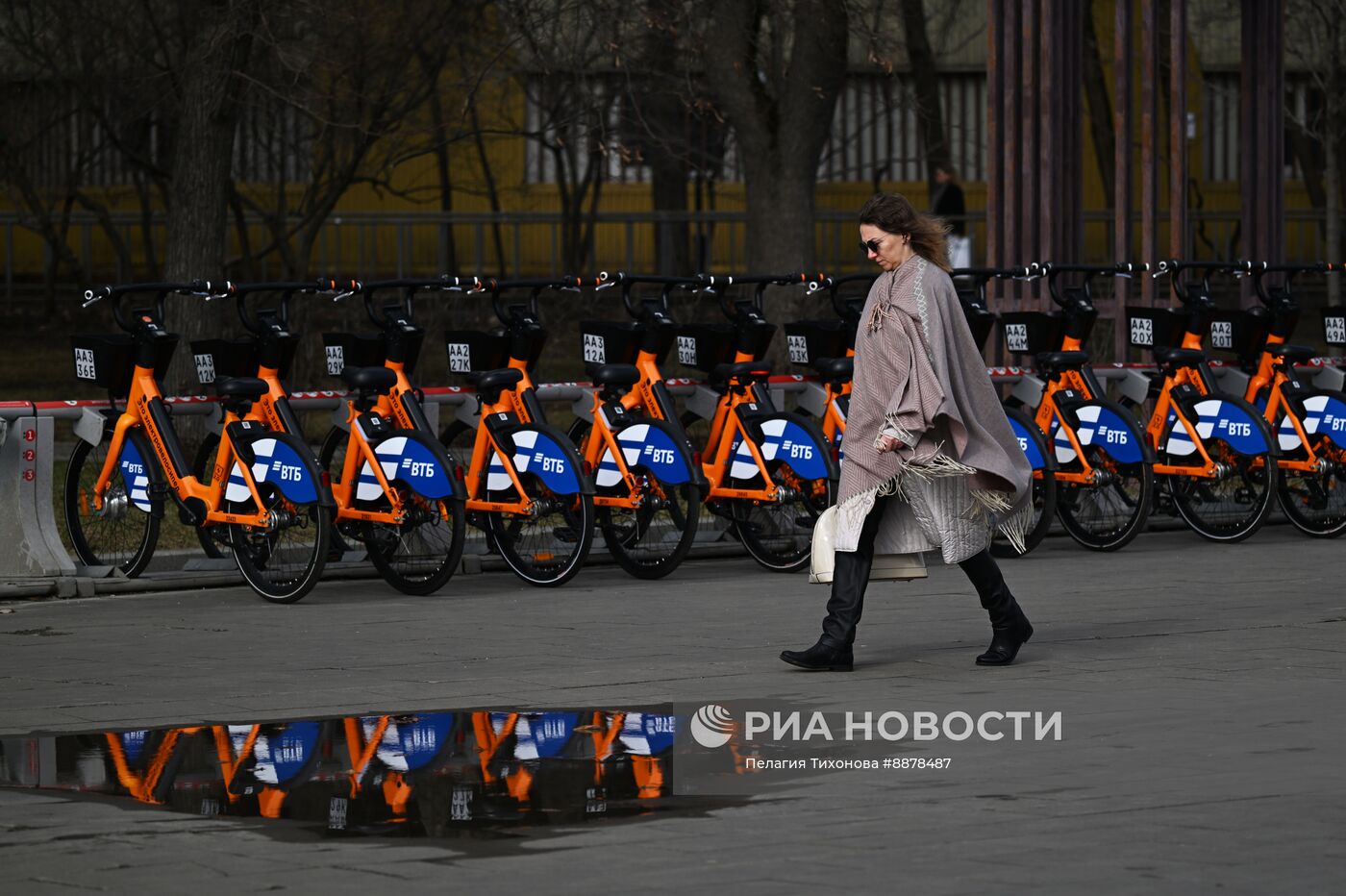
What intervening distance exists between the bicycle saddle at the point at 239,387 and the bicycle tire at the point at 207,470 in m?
0.28

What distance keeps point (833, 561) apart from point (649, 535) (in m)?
3.10

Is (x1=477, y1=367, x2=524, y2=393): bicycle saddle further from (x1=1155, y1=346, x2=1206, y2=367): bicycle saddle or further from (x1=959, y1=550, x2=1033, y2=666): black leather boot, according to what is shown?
(x1=1155, y1=346, x2=1206, y2=367): bicycle saddle

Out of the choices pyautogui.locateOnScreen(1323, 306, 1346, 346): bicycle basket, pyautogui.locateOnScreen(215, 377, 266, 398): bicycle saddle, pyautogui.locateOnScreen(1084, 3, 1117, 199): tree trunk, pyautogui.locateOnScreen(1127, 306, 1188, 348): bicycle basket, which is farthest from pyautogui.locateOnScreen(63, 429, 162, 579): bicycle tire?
pyautogui.locateOnScreen(1084, 3, 1117, 199): tree trunk

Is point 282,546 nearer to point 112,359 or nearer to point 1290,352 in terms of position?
point 112,359

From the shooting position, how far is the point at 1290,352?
45.0 feet

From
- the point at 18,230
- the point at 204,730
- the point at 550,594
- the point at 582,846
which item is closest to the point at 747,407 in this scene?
the point at 550,594

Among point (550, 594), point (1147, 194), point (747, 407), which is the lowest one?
point (550, 594)

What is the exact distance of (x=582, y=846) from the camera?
5840mm

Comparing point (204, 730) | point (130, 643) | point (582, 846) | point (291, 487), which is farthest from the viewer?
point (291, 487)

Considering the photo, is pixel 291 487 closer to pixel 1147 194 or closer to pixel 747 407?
pixel 747 407

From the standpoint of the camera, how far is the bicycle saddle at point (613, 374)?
12.0 m

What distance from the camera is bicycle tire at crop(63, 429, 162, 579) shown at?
11.6 metres

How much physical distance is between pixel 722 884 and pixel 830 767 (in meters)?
1.48

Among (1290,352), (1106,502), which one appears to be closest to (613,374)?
(1106,502)
